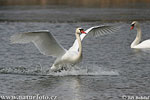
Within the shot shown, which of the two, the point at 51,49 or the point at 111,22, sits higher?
the point at 51,49

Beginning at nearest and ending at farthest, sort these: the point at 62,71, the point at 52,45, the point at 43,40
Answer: the point at 43,40 → the point at 52,45 → the point at 62,71

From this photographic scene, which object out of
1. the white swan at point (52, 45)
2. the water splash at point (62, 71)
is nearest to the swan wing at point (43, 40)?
the white swan at point (52, 45)

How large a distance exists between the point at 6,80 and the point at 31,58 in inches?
117

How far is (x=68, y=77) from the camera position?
10.7 meters

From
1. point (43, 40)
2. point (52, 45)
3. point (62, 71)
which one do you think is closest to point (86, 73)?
point (62, 71)

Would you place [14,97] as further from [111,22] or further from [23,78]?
[111,22]

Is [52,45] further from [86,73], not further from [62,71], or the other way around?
[86,73]

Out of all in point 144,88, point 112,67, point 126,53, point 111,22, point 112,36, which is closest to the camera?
point 144,88

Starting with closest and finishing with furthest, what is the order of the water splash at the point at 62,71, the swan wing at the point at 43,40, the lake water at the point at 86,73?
the lake water at the point at 86,73 → the swan wing at the point at 43,40 → the water splash at the point at 62,71

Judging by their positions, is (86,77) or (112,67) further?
(112,67)

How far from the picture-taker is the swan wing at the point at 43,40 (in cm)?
1023

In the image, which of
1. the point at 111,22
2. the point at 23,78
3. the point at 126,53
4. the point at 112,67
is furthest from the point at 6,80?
the point at 111,22

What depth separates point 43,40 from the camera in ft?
34.9

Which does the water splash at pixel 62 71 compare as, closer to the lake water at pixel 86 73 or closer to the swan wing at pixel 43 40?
the lake water at pixel 86 73
